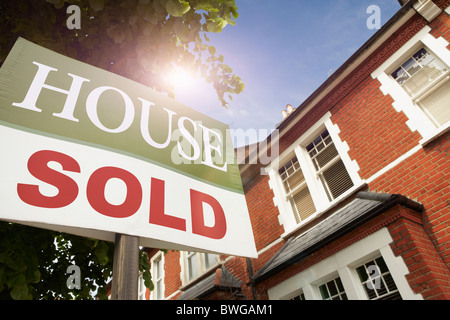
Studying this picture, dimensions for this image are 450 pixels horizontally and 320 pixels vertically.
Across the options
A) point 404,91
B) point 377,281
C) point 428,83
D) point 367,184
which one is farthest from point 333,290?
point 428,83

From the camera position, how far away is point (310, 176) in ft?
23.9

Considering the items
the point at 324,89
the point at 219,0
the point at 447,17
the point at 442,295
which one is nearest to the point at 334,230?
the point at 442,295

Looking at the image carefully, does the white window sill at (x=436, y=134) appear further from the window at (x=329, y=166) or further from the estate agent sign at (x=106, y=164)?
the estate agent sign at (x=106, y=164)

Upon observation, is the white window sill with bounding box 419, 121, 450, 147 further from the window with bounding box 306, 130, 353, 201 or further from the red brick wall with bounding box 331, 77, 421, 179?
the window with bounding box 306, 130, 353, 201

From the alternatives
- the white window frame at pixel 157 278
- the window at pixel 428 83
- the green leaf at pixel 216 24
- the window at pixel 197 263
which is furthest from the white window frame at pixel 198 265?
the green leaf at pixel 216 24

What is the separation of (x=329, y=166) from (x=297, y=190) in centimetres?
111

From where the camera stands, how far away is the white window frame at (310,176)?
6398 millimetres

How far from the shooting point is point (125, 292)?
1.19 m

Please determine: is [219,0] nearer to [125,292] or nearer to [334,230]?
[125,292]

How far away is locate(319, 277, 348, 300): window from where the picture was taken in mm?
5429

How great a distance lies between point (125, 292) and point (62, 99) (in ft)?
3.49

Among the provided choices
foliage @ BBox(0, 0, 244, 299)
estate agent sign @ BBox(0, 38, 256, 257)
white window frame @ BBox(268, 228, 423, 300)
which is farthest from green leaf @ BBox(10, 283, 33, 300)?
white window frame @ BBox(268, 228, 423, 300)

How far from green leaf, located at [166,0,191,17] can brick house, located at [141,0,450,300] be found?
4138 mm

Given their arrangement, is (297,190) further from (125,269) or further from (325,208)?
(125,269)
